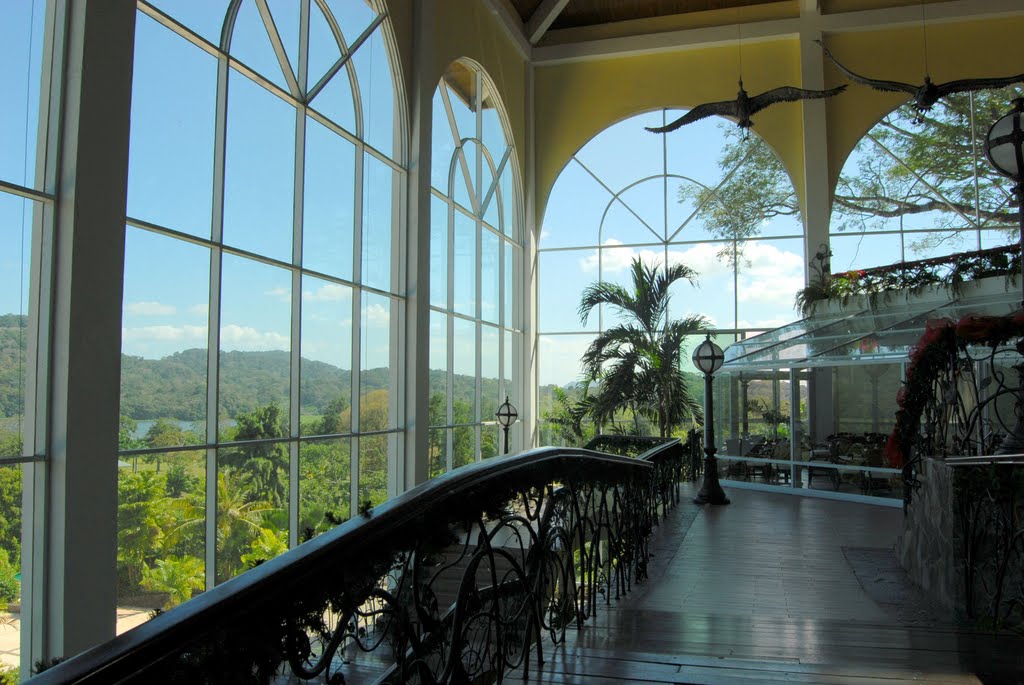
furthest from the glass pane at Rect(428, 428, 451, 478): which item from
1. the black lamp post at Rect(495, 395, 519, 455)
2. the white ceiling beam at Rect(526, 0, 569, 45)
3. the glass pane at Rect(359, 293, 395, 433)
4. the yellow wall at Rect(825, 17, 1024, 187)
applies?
the yellow wall at Rect(825, 17, 1024, 187)

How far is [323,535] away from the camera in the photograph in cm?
168

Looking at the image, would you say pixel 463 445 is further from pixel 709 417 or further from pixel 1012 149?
pixel 1012 149

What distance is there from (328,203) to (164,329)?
11.1ft

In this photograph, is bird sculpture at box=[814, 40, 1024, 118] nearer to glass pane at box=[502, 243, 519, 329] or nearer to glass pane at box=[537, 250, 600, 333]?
glass pane at box=[537, 250, 600, 333]

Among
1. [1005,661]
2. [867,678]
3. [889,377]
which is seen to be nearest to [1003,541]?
[1005,661]

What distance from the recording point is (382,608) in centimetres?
185

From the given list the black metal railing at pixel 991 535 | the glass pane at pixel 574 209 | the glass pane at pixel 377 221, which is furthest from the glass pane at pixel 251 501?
the glass pane at pixel 574 209

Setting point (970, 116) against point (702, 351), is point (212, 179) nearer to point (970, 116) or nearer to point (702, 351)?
point (702, 351)

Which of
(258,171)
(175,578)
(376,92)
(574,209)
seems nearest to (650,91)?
(574,209)

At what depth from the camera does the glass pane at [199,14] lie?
714 centimetres

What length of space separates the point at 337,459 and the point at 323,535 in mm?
8571

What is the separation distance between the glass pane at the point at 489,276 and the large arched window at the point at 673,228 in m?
2.13

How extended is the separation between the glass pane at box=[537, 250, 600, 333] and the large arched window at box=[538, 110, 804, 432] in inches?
0.9

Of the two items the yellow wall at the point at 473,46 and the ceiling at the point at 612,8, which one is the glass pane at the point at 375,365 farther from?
the ceiling at the point at 612,8
